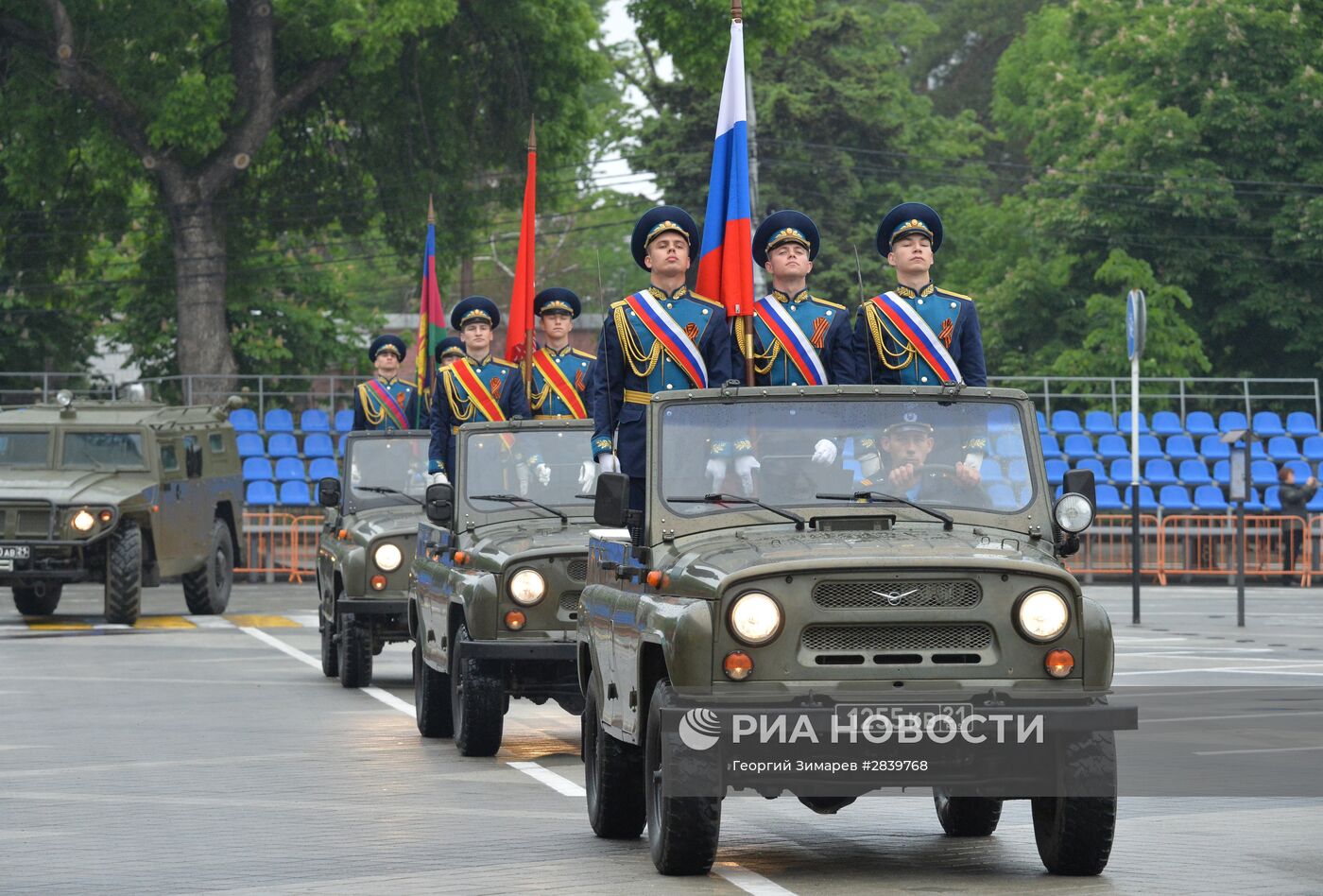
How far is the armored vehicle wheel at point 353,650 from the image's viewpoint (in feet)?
61.4

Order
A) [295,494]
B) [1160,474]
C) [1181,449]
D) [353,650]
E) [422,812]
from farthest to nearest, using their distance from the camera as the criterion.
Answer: [1181,449] < [1160,474] < [295,494] < [353,650] < [422,812]

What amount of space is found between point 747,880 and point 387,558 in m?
9.05

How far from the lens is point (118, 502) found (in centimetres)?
2634

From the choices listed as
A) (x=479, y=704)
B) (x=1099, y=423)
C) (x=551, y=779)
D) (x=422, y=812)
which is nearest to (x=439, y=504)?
(x=479, y=704)

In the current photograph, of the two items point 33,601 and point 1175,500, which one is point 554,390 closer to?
point 33,601

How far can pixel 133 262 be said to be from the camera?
47.1 metres

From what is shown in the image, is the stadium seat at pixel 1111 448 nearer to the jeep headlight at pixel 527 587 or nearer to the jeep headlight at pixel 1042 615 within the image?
the jeep headlight at pixel 527 587

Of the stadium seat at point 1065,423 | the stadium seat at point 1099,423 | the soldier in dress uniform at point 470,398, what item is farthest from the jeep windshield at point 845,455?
the stadium seat at point 1099,423

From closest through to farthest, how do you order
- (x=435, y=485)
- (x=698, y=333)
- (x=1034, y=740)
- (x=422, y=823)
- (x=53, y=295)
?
(x=1034, y=740)
(x=422, y=823)
(x=698, y=333)
(x=435, y=485)
(x=53, y=295)

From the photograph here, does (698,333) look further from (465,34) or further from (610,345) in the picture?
(465,34)

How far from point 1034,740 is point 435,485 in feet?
22.4

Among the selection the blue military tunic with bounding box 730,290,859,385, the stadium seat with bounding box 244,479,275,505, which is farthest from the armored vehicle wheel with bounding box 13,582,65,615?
the blue military tunic with bounding box 730,290,859,385

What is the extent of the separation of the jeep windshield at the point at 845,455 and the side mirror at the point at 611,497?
369 mm

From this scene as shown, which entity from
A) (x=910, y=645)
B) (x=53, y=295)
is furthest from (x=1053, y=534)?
(x=53, y=295)
